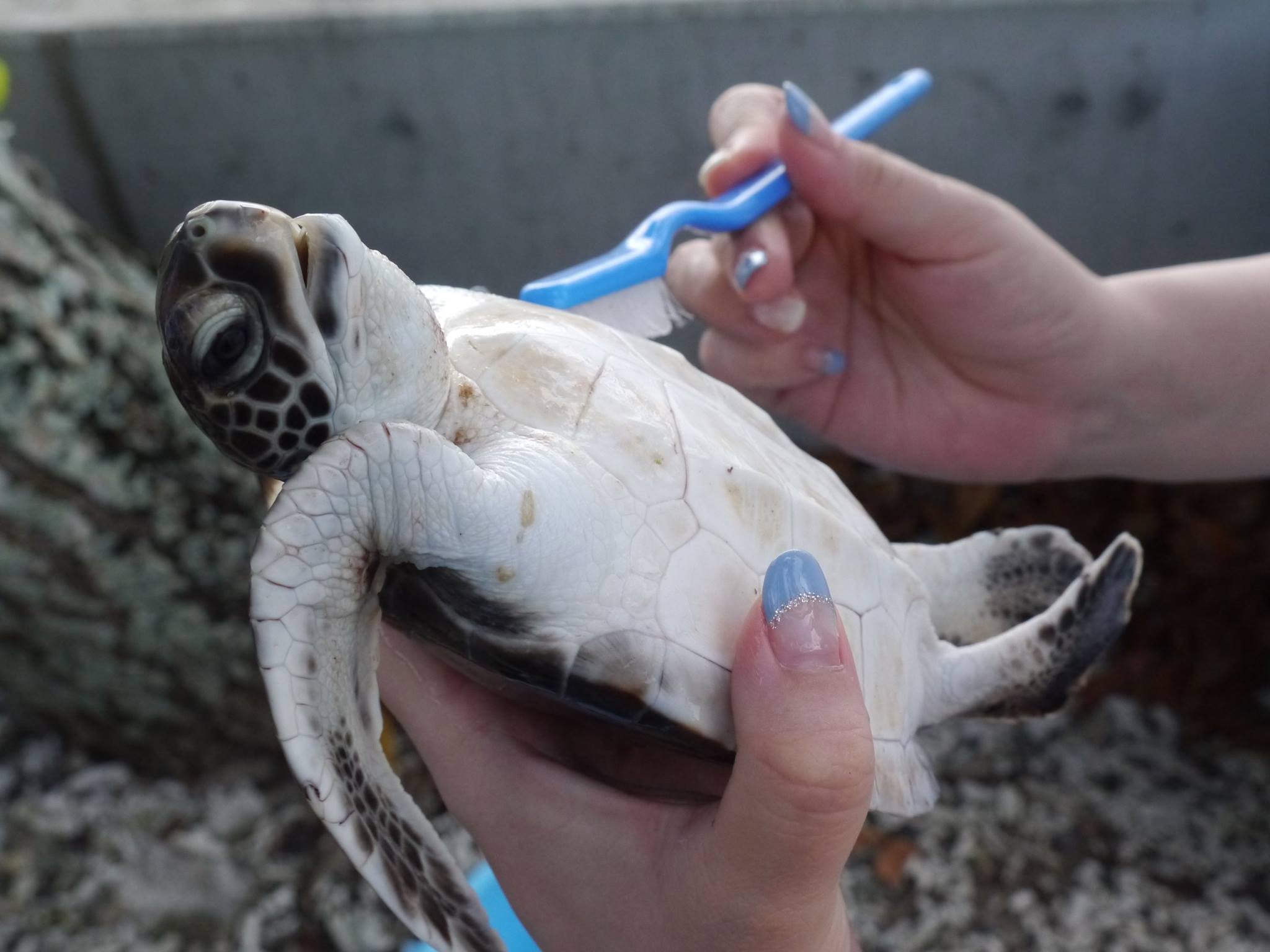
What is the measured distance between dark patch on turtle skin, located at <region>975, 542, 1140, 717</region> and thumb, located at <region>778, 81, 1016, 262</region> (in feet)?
1.15

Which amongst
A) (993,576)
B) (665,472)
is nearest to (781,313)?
(993,576)

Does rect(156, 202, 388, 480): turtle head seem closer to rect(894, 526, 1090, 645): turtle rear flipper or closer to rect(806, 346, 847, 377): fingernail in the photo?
rect(894, 526, 1090, 645): turtle rear flipper

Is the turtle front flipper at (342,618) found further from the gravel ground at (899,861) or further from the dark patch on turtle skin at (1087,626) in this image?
the gravel ground at (899,861)

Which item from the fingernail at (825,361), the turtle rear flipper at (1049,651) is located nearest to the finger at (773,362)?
the fingernail at (825,361)

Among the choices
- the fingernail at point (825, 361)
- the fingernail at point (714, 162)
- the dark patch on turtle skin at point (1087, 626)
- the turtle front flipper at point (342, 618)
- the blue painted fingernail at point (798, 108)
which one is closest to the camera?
the turtle front flipper at point (342, 618)

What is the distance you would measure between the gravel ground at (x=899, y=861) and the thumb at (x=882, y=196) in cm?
87

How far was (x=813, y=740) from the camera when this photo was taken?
452mm

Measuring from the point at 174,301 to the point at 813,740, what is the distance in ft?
1.18

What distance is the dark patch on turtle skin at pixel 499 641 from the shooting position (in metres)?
0.47

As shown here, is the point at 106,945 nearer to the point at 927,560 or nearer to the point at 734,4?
the point at 927,560

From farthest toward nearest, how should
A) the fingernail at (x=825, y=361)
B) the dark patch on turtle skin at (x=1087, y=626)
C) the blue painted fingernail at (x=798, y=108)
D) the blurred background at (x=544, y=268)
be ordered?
the blurred background at (x=544, y=268) < the fingernail at (x=825, y=361) < the blue painted fingernail at (x=798, y=108) < the dark patch on turtle skin at (x=1087, y=626)

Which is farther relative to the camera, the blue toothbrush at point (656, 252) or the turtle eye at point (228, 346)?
the blue toothbrush at point (656, 252)

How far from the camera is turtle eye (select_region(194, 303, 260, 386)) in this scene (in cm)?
45

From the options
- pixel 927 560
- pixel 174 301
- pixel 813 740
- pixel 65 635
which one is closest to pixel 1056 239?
pixel 927 560
